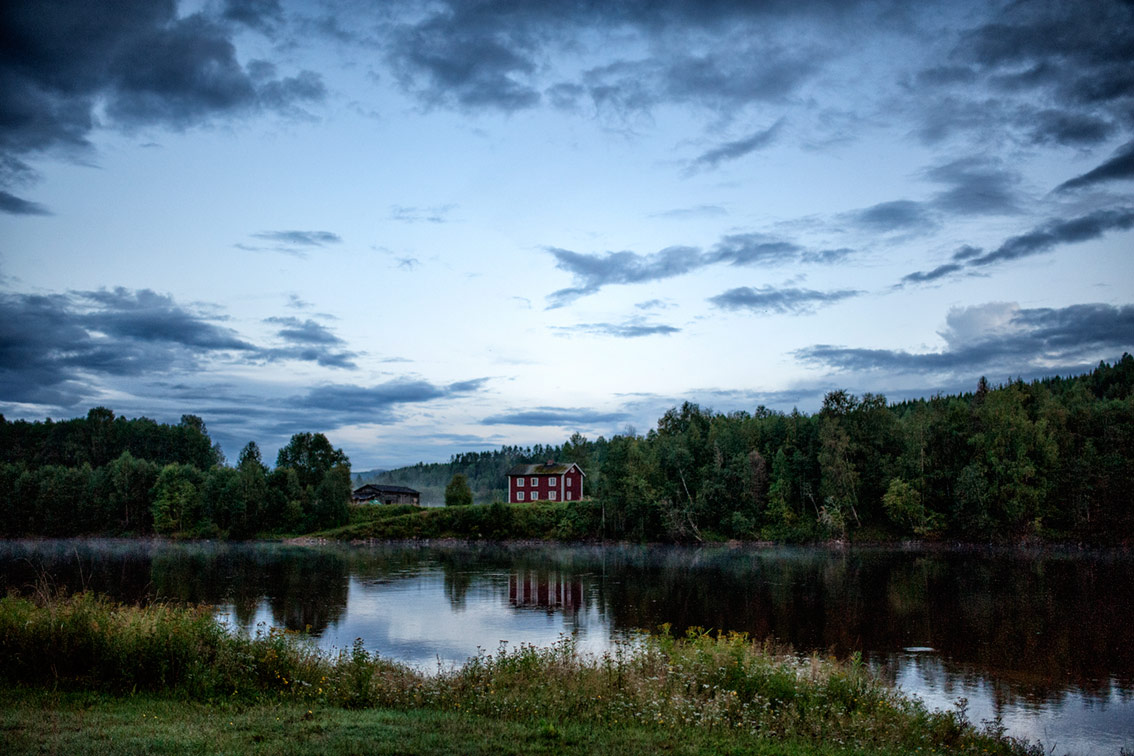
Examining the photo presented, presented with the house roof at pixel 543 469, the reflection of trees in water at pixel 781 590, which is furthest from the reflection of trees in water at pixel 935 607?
the house roof at pixel 543 469

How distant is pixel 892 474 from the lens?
9031 centimetres

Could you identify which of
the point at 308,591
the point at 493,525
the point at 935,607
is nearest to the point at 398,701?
the point at 935,607

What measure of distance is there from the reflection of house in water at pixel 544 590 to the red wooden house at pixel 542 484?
52369mm

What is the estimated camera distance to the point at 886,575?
184 feet

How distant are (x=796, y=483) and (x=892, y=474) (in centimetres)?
1177

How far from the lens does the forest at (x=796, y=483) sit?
82.4 meters

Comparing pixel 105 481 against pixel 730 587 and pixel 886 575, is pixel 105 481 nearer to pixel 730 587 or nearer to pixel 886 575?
pixel 730 587

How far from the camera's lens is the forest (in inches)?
3246

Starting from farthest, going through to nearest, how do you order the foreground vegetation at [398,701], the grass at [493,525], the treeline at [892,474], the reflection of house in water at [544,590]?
the grass at [493,525], the treeline at [892,474], the reflection of house in water at [544,590], the foreground vegetation at [398,701]

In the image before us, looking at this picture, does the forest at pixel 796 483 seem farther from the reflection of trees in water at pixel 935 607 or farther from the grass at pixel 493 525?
the reflection of trees in water at pixel 935 607

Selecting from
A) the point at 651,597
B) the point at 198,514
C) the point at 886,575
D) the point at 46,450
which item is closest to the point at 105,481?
the point at 198,514

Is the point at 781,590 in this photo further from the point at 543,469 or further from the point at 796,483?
the point at 543,469

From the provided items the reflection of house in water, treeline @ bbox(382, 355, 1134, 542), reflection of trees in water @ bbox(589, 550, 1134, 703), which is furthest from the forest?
the reflection of house in water

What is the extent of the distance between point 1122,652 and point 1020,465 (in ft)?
194
